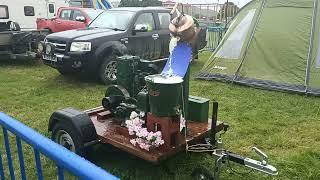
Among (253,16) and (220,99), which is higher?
(253,16)

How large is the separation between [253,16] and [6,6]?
34.9 feet

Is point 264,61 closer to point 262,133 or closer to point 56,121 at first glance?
point 262,133

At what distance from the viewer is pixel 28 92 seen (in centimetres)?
783

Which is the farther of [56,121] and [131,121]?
[56,121]

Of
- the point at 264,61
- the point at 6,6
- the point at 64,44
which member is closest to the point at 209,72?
the point at 264,61

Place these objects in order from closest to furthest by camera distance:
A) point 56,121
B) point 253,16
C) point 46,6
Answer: point 56,121, point 253,16, point 46,6

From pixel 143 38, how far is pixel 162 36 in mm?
755

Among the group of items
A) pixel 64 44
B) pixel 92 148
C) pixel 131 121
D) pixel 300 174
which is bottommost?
pixel 300 174

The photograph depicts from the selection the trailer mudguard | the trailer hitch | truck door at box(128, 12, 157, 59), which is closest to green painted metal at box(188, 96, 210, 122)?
the trailer hitch

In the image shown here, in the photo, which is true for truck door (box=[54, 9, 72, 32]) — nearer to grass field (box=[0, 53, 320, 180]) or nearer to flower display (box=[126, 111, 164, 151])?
grass field (box=[0, 53, 320, 180])

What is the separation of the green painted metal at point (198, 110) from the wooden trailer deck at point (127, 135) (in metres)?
0.07

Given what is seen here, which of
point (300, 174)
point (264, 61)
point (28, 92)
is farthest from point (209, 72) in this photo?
point (300, 174)

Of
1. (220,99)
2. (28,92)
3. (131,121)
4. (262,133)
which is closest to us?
(131,121)

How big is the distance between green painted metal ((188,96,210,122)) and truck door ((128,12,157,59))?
4.62 metres
